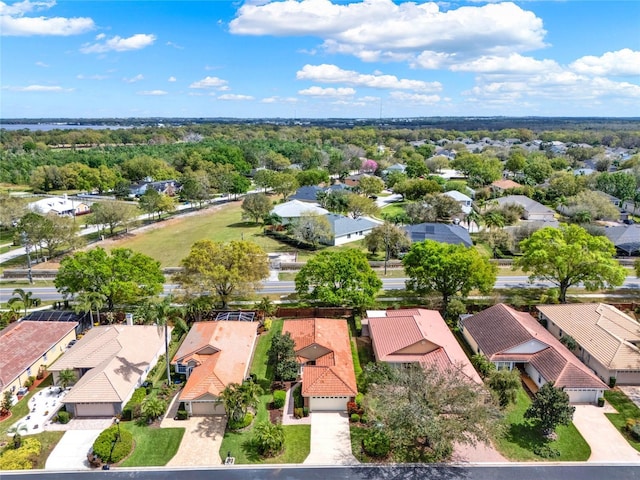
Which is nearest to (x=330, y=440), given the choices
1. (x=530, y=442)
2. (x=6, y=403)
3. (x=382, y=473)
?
(x=382, y=473)

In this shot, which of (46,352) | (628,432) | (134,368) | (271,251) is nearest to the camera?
(628,432)

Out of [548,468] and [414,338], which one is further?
[414,338]

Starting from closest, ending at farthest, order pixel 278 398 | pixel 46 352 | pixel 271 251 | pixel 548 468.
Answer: pixel 548 468
pixel 278 398
pixel 46 352
pixel 271 251

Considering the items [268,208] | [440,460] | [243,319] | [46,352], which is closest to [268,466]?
[440,460]

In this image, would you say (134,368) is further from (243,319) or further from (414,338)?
(414,338)

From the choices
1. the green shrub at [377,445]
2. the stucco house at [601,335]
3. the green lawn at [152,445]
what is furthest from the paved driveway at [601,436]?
the green lawn at [152,445]

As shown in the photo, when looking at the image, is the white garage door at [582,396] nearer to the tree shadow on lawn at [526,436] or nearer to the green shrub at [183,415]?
the tree shadow on lawn at [526,436]
